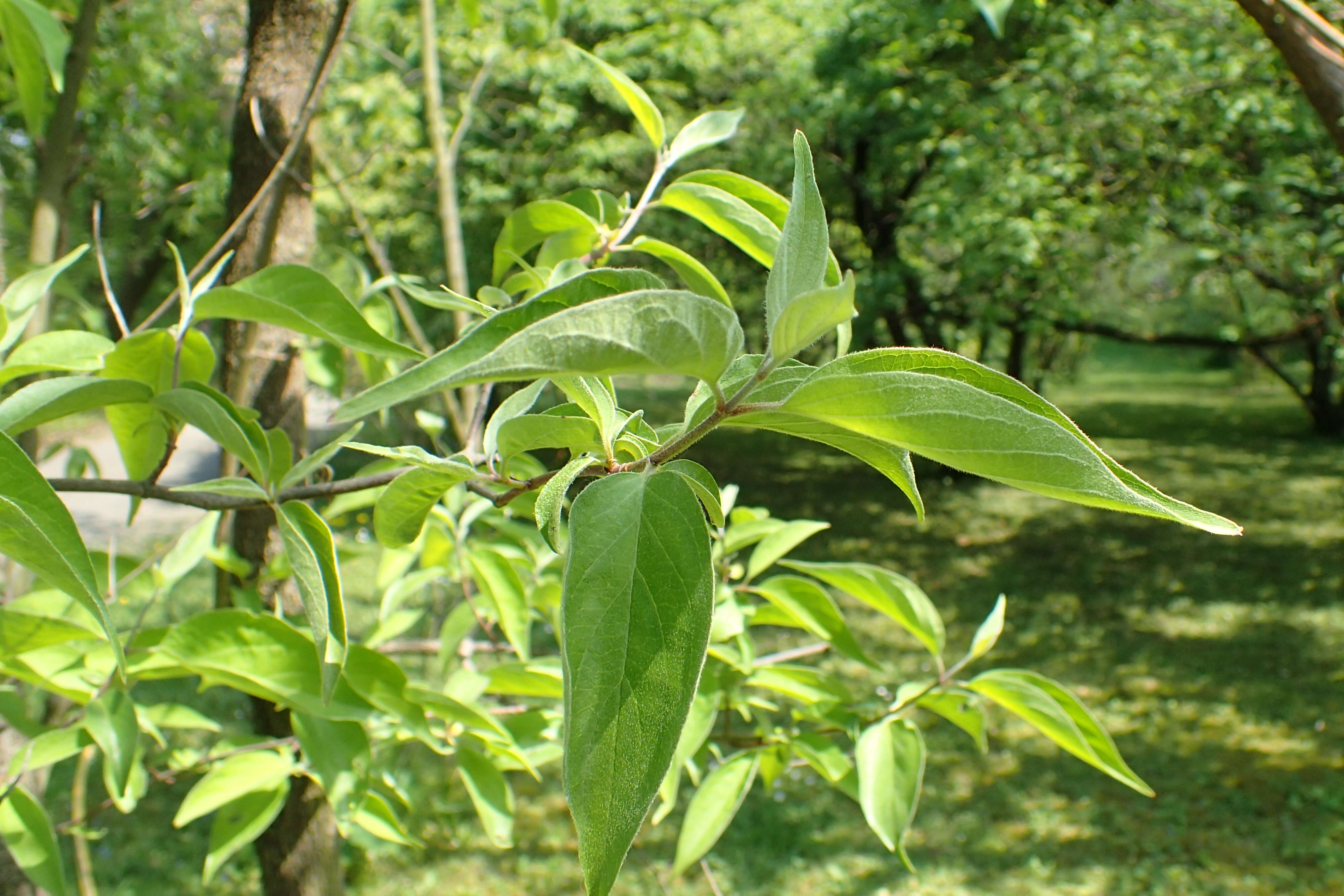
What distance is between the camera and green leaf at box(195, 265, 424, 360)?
63cm

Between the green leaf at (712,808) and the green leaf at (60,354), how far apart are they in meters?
0.73

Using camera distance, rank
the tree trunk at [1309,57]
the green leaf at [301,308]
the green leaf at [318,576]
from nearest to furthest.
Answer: the green leaf at [318,576]
the green leaf at [301,308]
the tree trunk at [1309,57]

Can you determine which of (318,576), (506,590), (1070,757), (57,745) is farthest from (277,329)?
(1070,757)

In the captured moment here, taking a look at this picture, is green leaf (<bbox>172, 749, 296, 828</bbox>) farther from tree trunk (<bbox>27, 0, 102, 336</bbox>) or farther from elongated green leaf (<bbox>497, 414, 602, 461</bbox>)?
elongated green leaf (<bbox>497, 414, 602, 461</bbox>)

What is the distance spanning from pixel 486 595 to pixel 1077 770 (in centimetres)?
390

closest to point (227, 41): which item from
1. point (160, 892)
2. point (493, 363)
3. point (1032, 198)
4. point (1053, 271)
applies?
point (160, 892)

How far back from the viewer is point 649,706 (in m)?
0.34

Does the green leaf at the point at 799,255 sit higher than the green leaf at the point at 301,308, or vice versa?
the green leaf at the point at 799,255

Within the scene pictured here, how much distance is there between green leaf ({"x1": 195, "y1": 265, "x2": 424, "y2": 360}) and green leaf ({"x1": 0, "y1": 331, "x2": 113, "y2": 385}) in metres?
0.10

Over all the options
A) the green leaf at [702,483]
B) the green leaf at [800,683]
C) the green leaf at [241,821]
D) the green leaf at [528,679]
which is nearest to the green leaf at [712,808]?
the green leaf at [800,683]

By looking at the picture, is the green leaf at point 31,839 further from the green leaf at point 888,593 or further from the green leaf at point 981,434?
the green leaf at point 981,434

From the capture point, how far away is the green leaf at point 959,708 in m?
0.99

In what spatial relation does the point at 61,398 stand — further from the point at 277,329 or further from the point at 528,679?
the point at 277,329

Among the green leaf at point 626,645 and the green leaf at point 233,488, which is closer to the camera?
the green leaf at point 626,645
